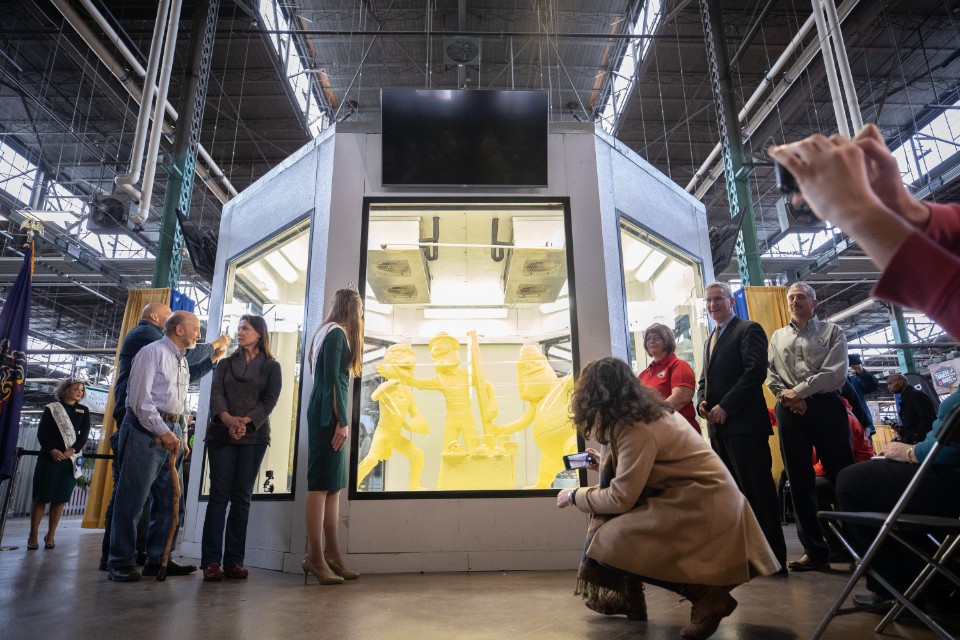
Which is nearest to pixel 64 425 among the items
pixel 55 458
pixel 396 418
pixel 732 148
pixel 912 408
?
pixel 55 458

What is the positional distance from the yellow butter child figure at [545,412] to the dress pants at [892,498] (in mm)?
1916

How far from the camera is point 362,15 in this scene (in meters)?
9.38

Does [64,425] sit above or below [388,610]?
above

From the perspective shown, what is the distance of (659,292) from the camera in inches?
197

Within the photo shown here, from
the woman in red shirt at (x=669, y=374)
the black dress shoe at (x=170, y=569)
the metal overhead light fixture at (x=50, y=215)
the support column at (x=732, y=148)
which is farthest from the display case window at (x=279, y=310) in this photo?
the support column at (x=732, y=148)

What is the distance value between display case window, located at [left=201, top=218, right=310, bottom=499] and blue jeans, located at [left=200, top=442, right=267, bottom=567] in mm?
417

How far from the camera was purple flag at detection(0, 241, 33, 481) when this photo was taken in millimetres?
5309

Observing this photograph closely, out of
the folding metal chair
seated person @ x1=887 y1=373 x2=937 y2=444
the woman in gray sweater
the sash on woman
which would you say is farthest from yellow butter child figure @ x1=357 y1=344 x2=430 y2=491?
seated person @ x1=887 y1=373 x2=937 y2=444

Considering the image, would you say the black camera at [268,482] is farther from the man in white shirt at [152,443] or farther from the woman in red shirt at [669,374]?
the woman in red shirt at [669,374]

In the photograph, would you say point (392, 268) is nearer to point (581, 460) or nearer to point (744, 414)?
point (581, 460)

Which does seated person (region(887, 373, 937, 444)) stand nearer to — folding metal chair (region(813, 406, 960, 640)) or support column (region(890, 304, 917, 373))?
folding metal chair (region(813, 406, 960, 640))

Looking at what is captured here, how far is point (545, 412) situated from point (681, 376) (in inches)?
41.6

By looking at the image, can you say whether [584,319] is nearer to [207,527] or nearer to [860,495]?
[860,495]

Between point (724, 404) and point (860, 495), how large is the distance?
1.07m
